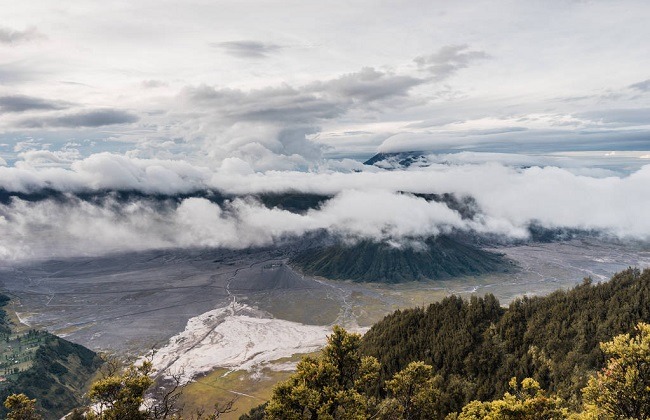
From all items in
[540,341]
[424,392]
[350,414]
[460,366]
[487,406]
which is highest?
[487,406]

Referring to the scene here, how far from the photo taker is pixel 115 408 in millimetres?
34500

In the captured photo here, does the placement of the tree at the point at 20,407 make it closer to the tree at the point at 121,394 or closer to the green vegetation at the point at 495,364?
the tree at the point at 121,394

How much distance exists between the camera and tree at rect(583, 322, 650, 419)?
27500 millimetres

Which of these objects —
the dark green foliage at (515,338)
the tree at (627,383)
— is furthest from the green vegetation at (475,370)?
the dark green foliage at (515,338)

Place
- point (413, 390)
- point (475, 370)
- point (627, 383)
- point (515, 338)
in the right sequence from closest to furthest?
1. point (627, 383)
2. point (413, 390)
3. point (475, 370)
4. point (515, 338)

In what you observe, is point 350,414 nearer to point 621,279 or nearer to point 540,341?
point 540,341

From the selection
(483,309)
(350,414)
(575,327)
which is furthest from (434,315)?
(350,414)

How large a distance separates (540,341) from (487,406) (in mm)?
105162

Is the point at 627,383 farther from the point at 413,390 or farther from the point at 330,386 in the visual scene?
the point at 330,386

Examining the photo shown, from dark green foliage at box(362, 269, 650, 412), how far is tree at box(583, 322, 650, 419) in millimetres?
69094

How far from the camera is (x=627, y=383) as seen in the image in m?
27.7

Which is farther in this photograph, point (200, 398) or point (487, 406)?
point (200, 398)

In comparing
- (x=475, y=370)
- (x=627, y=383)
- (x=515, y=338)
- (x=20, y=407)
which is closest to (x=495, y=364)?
(x=475, y=370)

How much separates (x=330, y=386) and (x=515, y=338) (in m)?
109
